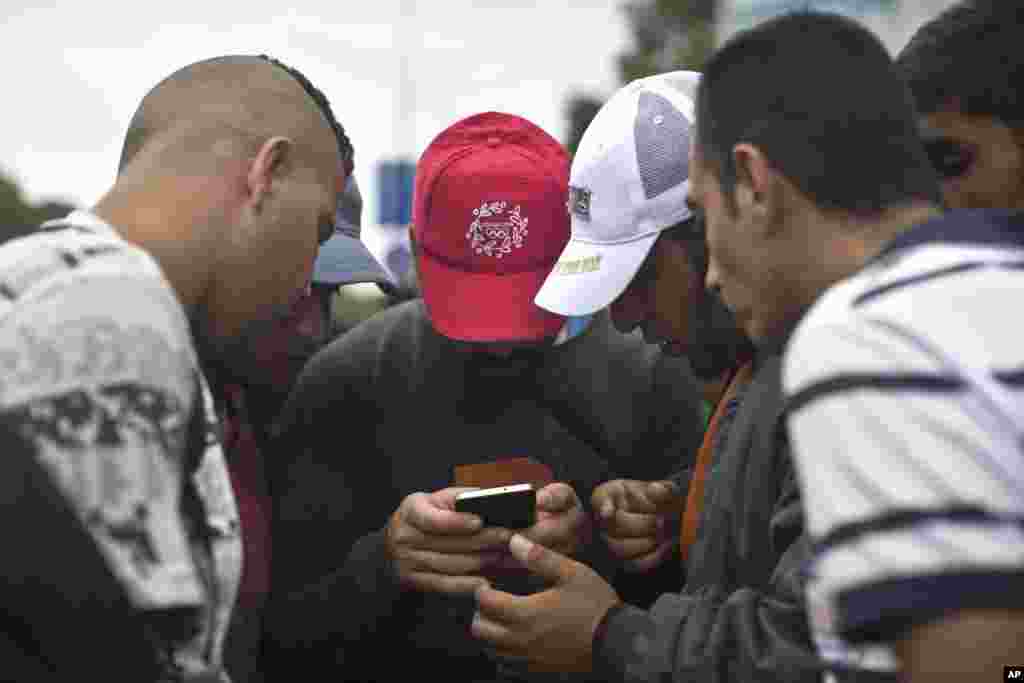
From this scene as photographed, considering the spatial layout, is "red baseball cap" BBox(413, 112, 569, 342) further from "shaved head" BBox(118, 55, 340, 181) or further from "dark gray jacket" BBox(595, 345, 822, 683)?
"dark gray jacket" BBox(595, 345, 822, 683)

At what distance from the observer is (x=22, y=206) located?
58.4 ft

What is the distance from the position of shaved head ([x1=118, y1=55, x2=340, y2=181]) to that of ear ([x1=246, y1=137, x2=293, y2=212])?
0.10ft

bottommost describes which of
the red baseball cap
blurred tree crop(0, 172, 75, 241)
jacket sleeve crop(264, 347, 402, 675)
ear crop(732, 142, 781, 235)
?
blurred tree crop(0, 172, 75, 241)

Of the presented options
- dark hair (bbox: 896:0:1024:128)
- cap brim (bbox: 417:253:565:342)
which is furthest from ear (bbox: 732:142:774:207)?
cap brim (bbox: 417:253:565:342)

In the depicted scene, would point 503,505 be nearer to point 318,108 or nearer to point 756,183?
point 318,108

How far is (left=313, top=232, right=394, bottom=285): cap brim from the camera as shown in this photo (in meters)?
3.29

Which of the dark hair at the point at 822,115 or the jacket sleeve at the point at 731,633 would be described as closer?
the dark hair at the point at 822,115

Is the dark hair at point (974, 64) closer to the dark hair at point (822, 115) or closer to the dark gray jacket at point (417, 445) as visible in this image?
the dark hair at point (822, 115)

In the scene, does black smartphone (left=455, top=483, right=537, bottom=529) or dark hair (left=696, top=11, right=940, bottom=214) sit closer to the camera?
dark hair (left=696, top=11, right=940, bottom=214)

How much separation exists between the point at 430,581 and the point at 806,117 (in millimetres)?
1426

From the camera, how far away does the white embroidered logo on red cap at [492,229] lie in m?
2.98

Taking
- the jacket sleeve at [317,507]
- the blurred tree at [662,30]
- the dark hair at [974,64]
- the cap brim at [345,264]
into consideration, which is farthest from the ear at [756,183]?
the blurred tree at [662,30]

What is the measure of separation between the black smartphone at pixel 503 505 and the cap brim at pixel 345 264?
0.95 m

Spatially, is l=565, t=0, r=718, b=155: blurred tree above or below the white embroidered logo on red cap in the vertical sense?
below
